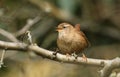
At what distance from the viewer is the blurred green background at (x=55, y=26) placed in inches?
288

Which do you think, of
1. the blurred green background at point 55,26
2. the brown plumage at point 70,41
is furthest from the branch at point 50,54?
the blurred green background at point 55,26

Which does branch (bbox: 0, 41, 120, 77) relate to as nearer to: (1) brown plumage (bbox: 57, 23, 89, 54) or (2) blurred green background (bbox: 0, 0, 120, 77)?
(1) brown plumage (bbox: 57, 23, 89, 54)

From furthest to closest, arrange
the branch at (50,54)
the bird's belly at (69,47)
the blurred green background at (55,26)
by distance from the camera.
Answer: the blurred green background at (55,26)
the bird's belly at (69,47)
the branch at (50,54)

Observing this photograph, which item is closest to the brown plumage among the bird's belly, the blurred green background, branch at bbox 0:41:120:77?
the bird's belly

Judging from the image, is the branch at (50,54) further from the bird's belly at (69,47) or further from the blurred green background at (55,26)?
the blurred green background at (55,26)

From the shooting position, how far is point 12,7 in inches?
328

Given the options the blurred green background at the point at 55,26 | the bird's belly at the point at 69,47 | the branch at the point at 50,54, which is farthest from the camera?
the blurred green background at the point at 55,26

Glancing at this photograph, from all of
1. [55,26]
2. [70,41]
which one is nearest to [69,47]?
[70,41]

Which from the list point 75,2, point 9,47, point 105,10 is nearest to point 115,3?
point 105,10

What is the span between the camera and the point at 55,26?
28.6 ft

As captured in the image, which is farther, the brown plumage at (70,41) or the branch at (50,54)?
the brown plumage at (70,41)

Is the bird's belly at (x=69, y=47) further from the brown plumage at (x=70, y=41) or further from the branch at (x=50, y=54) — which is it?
the branch at (x=50, y=54)

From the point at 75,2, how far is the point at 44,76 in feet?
6.09

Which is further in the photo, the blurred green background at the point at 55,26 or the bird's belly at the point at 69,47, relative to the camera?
the blurred green background at the point at 55,26
